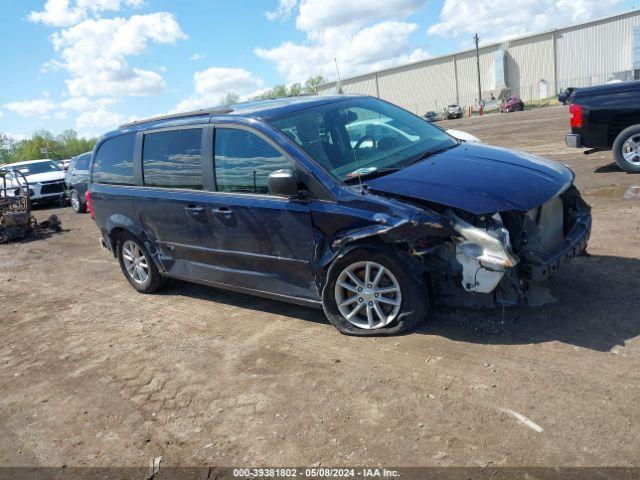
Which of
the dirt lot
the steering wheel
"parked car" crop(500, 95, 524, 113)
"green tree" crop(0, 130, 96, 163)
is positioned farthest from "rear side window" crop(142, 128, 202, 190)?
"green tree" crop(0, 130, 96, 163)

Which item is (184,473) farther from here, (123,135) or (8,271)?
(8,271)

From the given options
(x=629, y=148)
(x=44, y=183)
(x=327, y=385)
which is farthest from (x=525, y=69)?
(x=327, y=385)

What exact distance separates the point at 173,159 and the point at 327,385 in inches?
113

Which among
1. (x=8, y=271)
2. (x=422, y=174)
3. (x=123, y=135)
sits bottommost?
(x=8, y=271)

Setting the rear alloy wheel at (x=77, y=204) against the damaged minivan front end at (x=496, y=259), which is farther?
the rear alloy wheel at (x=77, y=204)

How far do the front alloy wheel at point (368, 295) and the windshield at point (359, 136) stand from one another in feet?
2.45

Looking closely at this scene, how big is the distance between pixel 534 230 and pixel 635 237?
2.72 metres

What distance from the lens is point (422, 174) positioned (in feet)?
14.0

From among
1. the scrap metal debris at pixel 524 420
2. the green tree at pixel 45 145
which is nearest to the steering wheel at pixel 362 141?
the scrap metal debris at pixel 524 420

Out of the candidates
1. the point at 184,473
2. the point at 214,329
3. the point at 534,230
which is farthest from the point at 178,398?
the point at 534,230

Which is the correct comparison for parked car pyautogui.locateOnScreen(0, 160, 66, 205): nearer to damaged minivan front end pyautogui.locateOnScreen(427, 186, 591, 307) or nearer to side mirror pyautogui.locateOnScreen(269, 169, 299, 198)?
side mirror pyautogui.locateOnScreen(269, 169, 299, 198)

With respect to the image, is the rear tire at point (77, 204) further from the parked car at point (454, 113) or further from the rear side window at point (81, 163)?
the parked car at point (454, 113)

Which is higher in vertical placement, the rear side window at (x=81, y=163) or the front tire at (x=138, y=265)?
the rear side window at (x=81, y=163)

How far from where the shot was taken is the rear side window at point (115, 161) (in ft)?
20.1
